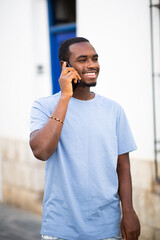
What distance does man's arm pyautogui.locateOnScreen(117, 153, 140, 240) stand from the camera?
93.8 inches

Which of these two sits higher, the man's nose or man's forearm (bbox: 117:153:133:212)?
the man's nose

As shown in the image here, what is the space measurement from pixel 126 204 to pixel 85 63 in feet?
3.14

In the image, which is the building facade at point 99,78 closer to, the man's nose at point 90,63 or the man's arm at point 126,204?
the man's arm at point 126,204

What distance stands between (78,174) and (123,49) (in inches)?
105

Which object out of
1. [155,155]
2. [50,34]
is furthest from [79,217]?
[50,34]

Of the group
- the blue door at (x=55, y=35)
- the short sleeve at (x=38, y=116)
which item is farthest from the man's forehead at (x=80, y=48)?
the blue door at (x=55, y=35)

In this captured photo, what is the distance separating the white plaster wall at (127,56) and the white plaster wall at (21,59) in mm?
1288

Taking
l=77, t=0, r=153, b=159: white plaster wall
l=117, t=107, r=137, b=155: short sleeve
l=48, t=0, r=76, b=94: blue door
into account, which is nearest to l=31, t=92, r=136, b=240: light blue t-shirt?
l=117, t=107, r=137, b=155: short sleeve

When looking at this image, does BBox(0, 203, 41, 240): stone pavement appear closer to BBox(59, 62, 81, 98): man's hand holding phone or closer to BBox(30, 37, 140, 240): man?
BBox(30, 37, 140, 240): man

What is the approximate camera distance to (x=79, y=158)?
7.47ft

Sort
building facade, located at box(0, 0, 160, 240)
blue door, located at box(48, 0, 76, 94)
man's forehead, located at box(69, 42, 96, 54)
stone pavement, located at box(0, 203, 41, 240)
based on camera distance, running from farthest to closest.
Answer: blue door, located at box(48, 0, 76, 94)
stone pavement, located at box(0, 203, 41, 240)
building facade, located at box(0, 0, 160, 240)
man's forehead, located at box(69, 42, 96, 54)

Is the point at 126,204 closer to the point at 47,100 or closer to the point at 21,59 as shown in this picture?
the point at 47,100

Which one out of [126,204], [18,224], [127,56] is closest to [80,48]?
[126,204]

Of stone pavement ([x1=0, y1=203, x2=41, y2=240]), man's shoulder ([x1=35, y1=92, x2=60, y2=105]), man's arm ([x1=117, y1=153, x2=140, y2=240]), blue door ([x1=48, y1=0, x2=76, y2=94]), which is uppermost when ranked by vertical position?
blue door ([x1=48, y1=0, x2=76, y2=94])
